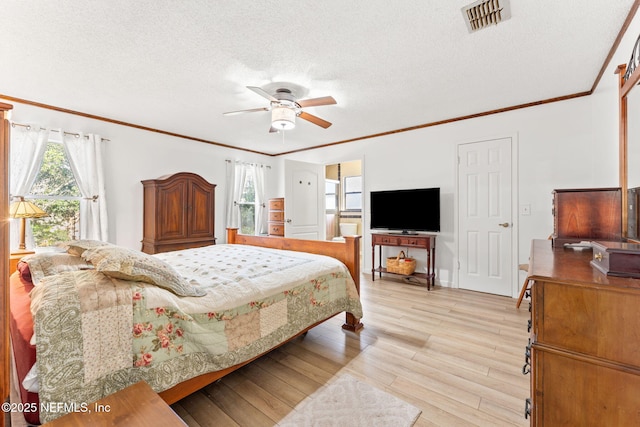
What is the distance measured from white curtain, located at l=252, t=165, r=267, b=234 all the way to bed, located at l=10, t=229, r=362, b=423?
3.46 m

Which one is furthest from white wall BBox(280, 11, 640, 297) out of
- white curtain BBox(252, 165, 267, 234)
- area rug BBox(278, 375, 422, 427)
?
area rug BBox(278, 375, 422, 427)

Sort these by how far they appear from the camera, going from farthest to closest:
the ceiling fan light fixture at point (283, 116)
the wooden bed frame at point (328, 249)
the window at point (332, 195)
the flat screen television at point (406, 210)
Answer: the window at point (332, 195)
the flat screen television at point (406, 210)
the ceiling fan light fixture at point (283, 116)
the wooden bed frame at point (328, 249)

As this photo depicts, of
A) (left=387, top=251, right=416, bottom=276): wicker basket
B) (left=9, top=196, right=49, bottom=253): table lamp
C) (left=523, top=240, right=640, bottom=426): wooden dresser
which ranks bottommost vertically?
(left=387, top=251, right=416, bottom=276): wicker basket

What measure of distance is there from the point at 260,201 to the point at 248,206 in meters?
0.27

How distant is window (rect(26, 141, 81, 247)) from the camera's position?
3230mm

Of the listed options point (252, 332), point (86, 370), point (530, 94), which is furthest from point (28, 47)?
point (530, 94)

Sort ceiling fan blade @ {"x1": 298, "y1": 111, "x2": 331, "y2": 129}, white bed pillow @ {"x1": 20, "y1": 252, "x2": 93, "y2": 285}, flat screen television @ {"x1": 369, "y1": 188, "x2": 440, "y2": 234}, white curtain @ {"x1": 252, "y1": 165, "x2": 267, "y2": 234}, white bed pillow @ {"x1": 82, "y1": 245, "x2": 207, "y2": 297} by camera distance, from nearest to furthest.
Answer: white bed pillow @ {"x1": 82, "y1": 245, "x2": 207, "y2": 297} < white bed pillow @ {"x1": 20, "y1": 252, "x2": 93, "y2": 285} < ceiling fan blade @ {"x1": 298, "y1": 111, "x2": 331, "y2": 129} < flat screen television @ {"x1": 369, "y1": 188, "x2": 440, "y2": 234} < white curtain @ {"x1": 252, "y1": 165, "x2": 267, "y2": 234}

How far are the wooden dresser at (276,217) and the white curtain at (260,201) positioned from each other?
0.31 m

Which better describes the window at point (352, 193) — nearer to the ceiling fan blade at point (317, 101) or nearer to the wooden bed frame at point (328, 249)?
the wooden bed frame at point (328, 249)

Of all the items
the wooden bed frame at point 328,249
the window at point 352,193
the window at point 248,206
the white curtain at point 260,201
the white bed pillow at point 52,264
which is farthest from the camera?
the window at point 352,193

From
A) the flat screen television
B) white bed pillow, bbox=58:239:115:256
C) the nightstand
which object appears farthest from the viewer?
the flat screen television

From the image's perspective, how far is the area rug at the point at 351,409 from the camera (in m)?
1.46

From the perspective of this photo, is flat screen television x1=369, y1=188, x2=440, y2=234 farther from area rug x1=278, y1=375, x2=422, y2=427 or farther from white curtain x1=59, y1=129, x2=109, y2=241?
white curtain x1=59, y1=129, x2=109, y2=241

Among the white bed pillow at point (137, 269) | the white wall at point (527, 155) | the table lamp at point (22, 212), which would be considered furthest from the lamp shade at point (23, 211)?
the white wall at point (527, 155)
